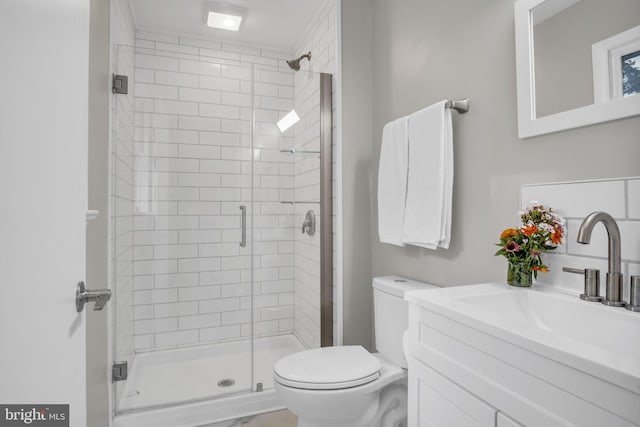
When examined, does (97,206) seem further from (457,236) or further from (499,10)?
(499,10)

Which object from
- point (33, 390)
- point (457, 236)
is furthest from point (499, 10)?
point (33, 390)

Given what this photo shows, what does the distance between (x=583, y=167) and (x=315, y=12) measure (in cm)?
203

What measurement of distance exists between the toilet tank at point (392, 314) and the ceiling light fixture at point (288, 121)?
1157 mm

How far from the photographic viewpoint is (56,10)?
0.61 m

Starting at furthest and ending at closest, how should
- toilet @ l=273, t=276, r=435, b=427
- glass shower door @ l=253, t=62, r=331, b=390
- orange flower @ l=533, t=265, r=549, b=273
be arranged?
glass shower door @ l=253, t=62, r=331, b=390
toilet @ l=273, t=276, r=435, b=427
orange flower @ l=533, t=265, r=549, b=273

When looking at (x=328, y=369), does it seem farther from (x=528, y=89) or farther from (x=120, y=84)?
(x=120, y=84)

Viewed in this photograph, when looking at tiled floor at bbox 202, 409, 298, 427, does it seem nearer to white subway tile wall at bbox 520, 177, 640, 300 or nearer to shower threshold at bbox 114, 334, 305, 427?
shower threshold at bbox 114, 334, 305, 427

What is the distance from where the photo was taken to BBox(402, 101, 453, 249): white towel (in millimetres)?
1479

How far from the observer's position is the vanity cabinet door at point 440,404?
0.81 meters

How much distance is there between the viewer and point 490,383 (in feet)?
2.56

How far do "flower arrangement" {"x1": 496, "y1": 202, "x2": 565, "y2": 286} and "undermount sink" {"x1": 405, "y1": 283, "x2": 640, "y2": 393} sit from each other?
0.19 ft

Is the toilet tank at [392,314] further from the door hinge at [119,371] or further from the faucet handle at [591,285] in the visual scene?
the door hinge at [119,371]

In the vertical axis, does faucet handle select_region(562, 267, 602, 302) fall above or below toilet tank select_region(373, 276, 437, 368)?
above

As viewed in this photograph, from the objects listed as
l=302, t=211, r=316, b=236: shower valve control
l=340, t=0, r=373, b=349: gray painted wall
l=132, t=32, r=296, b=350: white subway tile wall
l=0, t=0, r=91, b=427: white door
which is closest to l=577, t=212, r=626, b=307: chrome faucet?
l=0, t=0, r=91, b=427: white door
